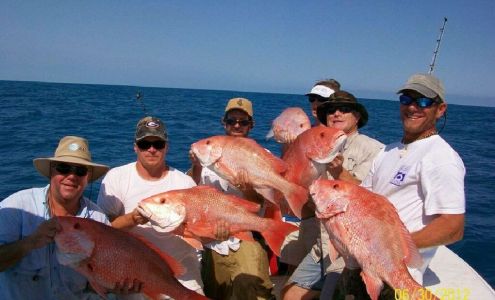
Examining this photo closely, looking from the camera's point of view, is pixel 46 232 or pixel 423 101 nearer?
pixel 46 232

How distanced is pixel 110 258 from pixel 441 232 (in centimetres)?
224

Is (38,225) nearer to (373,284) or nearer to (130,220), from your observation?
(130,220)

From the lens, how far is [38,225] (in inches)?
118

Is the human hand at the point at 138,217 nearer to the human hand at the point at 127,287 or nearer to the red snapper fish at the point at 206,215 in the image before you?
the red snapper fish at the point at 206,215

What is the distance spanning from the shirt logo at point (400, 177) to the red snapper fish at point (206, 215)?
82 centimetres

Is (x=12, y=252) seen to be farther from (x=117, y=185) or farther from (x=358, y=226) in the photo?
(x=358, y=226)

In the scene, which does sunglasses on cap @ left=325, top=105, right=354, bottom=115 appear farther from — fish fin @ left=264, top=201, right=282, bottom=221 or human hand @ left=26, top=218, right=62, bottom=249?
human hand @ left=26, top=218, right=62, bottom=249

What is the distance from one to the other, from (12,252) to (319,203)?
7.23 feet

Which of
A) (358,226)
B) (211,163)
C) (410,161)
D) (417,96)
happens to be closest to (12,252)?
(211,163)

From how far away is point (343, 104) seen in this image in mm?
4035

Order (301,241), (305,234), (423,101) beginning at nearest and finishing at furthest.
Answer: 1. (423,101)
2. (305,234)
3. (301,241)

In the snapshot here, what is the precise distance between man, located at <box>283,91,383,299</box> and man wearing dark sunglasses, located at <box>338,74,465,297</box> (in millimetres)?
531

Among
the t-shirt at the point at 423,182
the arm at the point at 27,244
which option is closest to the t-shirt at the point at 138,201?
the arm at the point at 27,244

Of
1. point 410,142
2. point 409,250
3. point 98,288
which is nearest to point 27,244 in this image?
point 98,288
